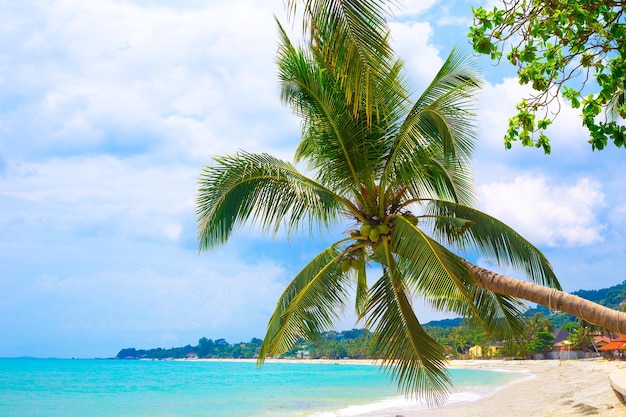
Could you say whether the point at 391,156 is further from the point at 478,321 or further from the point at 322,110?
the point at 478,321

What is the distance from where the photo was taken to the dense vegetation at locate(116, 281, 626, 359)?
7.78 metres

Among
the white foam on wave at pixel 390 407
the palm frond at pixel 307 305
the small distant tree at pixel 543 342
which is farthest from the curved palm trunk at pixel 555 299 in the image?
the small distant tree at pixel 543 342

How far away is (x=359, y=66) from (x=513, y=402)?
64.7 feet

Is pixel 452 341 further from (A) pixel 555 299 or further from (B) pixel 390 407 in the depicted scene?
(A) pixel 555 299

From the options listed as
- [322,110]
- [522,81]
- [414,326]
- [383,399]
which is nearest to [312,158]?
[322,110]

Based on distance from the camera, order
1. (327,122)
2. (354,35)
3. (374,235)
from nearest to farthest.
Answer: (354,35) < (374,235) < (327,122)

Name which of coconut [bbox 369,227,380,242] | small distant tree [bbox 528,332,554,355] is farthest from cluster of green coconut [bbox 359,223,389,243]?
small distant tree [bbox 528,332,554,355]

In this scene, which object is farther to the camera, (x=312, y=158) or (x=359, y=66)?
(x=312, y=158)

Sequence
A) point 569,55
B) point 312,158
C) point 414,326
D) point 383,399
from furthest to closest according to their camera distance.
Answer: point 383,399, point 312,158, point 414,326, point 569,55

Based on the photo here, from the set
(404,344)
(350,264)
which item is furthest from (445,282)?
(350,264)

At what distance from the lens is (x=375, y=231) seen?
6938 mm

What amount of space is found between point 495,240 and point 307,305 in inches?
98.0

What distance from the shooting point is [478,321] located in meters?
7.02

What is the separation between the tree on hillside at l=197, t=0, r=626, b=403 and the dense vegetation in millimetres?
387
